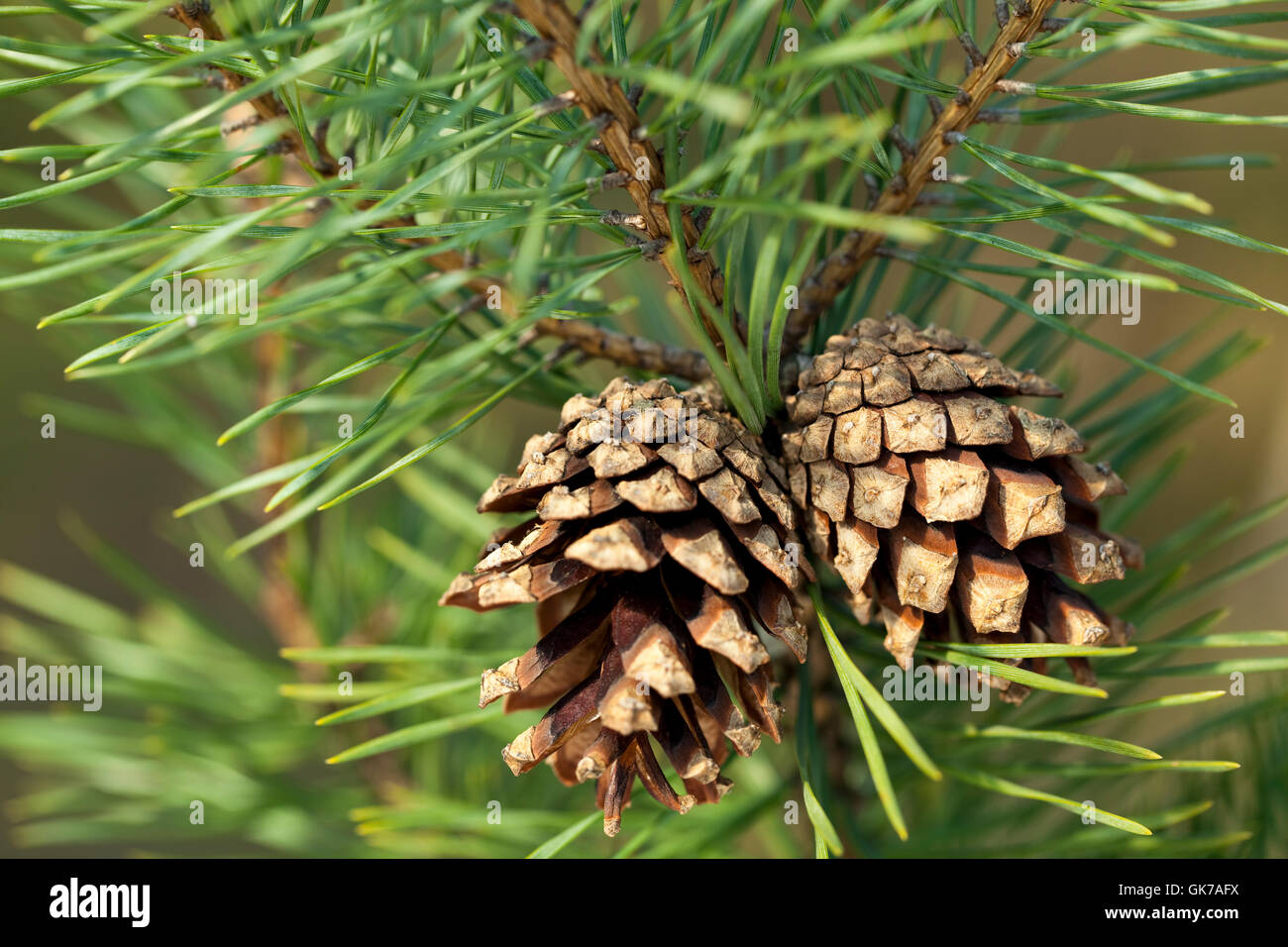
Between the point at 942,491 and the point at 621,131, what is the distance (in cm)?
19

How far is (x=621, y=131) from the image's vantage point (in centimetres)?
31

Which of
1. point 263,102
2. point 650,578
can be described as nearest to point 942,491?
point 650,578

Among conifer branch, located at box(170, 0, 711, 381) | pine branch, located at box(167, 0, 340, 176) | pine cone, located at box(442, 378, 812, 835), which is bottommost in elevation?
pine cone, located at box(442, 378, 812, 835)

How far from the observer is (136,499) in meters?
1.42

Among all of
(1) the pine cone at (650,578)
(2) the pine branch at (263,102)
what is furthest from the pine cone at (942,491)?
(2) the pine branch at (263,102)

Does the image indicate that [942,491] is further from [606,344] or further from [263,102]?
[263,102]

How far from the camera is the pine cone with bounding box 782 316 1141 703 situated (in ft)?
1.09

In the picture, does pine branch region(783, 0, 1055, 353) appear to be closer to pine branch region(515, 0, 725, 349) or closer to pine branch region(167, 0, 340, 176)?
pine branch region(515, 0, 725, 349)

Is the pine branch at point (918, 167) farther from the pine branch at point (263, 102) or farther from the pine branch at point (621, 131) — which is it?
the pine branch at point (263, 102)

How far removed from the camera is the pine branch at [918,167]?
0.33 metres

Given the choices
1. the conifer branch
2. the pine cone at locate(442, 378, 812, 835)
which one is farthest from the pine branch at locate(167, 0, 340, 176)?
the pine cone at locate(442, 378, 812, 835)

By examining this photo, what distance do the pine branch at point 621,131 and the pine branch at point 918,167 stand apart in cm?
7

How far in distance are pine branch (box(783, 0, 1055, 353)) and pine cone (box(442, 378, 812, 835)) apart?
89mm
